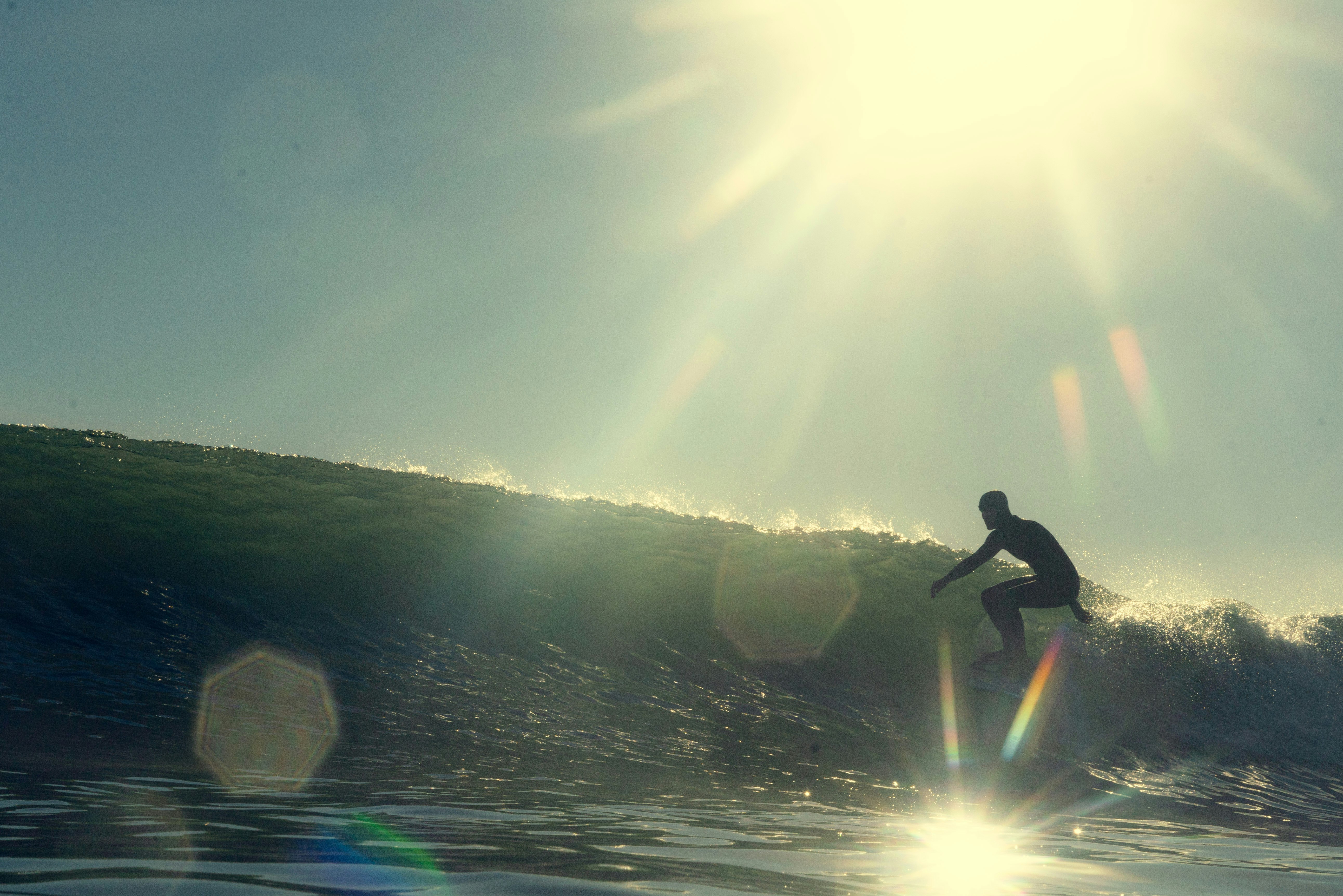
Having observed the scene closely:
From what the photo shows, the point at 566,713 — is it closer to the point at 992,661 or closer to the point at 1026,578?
the point at 992,661

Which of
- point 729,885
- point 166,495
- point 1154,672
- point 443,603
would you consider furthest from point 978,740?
point 166,495

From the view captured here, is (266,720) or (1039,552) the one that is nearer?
(266,720)

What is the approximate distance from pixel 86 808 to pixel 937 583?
293 inches

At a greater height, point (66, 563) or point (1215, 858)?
point (66, 563)

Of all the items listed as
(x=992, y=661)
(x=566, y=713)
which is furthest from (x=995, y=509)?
(x=566, y=713)

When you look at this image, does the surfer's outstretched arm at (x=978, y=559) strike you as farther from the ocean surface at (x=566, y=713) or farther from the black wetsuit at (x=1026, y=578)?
the ocean surface at (x=566, y=713)

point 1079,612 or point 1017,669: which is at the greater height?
point 1079,612

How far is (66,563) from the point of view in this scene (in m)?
9.11

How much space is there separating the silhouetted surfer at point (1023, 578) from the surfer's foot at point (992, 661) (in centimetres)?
12

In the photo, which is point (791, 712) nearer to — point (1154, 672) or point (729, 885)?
point (1154, 672)

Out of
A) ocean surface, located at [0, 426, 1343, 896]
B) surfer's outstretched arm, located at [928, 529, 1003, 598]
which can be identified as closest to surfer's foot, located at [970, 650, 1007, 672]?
ocean surface, located at [0, 426, 1343, 896]

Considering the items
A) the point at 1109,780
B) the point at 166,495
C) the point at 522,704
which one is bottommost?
the point at 1109,780

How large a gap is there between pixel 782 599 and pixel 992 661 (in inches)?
193

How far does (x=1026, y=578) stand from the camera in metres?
9.41
